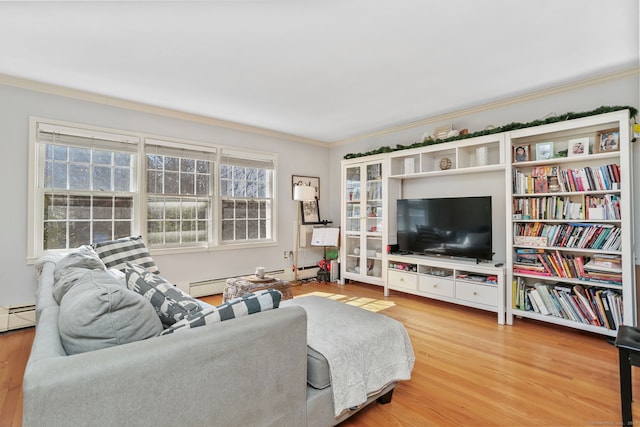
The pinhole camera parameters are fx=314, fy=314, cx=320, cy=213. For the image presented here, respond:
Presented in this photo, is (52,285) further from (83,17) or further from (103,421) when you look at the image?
(83,17)

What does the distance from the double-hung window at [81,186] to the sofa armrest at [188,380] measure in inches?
117

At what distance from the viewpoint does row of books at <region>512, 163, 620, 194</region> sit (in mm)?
2787

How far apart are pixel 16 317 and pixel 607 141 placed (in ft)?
19.1

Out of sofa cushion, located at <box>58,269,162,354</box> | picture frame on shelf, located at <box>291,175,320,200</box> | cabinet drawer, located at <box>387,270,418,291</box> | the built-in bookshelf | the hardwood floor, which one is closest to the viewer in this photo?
sofa cushion, located at <box>58,269,162,354</box>

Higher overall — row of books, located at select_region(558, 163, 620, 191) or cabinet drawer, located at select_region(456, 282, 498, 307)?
row of books, located at select_region(558, 163, 620, 191)

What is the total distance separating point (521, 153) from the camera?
10.9 feet

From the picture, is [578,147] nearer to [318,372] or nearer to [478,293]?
[478,293]

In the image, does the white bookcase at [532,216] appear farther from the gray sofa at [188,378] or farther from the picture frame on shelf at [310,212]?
the gray sofa at [188,378]

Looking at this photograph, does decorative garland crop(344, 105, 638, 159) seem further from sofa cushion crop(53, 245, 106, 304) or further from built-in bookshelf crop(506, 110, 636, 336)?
sofa cushion crop(53, 245, 106, 304)

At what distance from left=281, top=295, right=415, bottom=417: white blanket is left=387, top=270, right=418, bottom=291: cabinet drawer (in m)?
2.11

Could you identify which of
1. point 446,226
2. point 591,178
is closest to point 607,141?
point 591,178

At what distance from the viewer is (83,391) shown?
0.90 metres

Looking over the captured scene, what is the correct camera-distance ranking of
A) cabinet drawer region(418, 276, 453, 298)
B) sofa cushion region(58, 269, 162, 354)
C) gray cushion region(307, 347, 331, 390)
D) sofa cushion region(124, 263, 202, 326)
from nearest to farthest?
sofa cushion region(58, 269, 162, 354)
sofa cushion region(124, 263, 202, 326)
gray cushion region(307, 347, 331, 390)
cabinet drawer region(418, 276, 453, 298)

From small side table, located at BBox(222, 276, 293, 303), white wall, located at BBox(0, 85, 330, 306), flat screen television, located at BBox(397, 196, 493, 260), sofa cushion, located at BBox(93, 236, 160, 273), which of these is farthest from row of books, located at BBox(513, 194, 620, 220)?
sofa cushion, located at BBox(93, 236, 160, 273)
